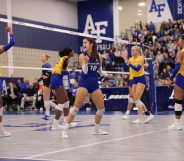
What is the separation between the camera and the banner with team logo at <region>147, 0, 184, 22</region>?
82.4 feet

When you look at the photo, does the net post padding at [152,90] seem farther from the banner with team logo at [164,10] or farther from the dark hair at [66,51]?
the banner with team logo at [164,10]

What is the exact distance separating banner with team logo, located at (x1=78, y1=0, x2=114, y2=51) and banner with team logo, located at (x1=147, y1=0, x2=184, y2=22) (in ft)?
9.48

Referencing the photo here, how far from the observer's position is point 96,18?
28.5m

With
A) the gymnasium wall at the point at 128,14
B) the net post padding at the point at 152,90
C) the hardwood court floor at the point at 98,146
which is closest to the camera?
the hardwood court floor at the point at 98,146

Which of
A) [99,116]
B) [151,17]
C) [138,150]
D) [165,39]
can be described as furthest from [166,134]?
[151,17]

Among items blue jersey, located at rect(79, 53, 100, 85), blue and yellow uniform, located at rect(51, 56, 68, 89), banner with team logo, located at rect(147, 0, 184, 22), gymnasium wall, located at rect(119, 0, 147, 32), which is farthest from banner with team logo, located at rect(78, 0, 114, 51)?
blue jersey, located at rect(79, 53, 100, 85)

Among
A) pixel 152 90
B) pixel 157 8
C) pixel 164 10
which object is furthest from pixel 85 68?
pixel 157 8

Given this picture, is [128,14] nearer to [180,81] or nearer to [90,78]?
[180,81]

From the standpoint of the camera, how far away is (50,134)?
24.9 feet

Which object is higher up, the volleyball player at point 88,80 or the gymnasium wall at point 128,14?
the gymnasium wall at point 128,14

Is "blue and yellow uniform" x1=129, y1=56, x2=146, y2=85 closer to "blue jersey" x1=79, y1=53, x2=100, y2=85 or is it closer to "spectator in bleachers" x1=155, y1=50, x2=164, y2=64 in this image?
"blue jersey" x1=79, y1=53, x2=100, y2=85

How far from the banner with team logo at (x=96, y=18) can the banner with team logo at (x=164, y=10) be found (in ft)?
9.48

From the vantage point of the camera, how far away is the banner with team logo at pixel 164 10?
82.4 feet

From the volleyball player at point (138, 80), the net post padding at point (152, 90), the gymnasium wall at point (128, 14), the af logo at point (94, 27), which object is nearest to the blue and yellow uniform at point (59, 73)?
the volleyball player at point (138, 80)
